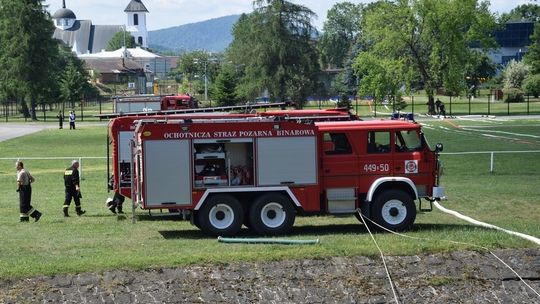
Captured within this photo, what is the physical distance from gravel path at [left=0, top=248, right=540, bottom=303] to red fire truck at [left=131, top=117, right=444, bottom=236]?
3694mm

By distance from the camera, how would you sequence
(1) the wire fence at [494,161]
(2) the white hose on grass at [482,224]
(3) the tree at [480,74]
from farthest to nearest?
1. (3) the tree at [480,74]
2. (1) the wire fence at [494,161]
3. (2) the white hose on grass at [482,224]

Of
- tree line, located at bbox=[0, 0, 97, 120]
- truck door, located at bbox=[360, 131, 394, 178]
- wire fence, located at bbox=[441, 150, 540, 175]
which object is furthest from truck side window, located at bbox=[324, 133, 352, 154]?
tree line, located at bbox=[0, 0, 97, 120]

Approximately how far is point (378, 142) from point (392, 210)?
1.50 meters

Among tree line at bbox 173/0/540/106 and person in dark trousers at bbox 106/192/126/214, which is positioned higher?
tree line at bbox 173/0/540/106

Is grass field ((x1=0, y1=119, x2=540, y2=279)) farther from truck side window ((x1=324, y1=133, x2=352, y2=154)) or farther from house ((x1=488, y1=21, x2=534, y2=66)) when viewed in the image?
house ((x1=488, y1=21, x2=534, y2=66))

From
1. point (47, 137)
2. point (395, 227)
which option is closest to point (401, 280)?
point (395, 227)

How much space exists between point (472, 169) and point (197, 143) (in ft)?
67.1

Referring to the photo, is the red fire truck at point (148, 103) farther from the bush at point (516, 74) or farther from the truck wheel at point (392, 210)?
the bush at point (516, 74)

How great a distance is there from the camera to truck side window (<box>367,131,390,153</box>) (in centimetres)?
2008

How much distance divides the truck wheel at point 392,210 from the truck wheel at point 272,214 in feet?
5.99

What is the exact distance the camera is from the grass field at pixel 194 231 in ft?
52.3

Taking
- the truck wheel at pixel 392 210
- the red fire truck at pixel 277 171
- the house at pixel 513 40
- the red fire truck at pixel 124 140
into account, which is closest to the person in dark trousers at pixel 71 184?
the red fire truck at pixel 124 140

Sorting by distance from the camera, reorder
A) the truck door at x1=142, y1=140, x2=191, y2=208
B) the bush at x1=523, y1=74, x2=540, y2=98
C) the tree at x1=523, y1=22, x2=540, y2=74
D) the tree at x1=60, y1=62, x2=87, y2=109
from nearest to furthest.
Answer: the truck door at x1=142, y1=140, x2=191, y2=208 → the tree at x1=60, y1=62, x2=87, y2=109 → the bush at x1=523, y1=74, x2=540, y2=98 → the tree at x1=523, y1=22, x2=540, y2=74

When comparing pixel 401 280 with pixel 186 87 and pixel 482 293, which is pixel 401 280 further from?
pixel 186 87
